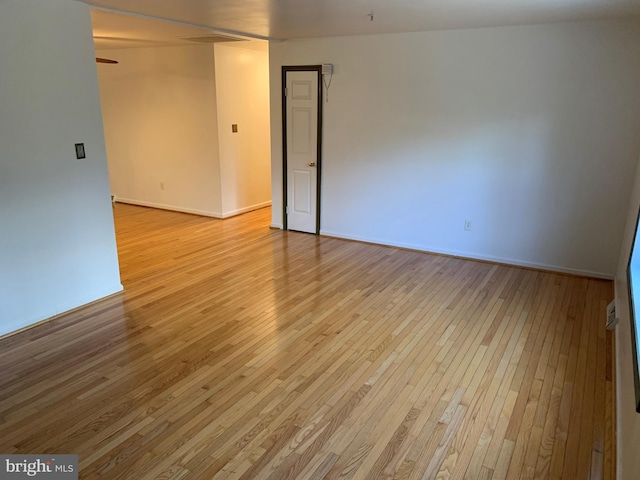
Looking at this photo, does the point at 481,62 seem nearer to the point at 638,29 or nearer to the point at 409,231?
the point at 638,29

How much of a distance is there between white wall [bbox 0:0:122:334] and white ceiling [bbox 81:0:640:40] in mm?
460

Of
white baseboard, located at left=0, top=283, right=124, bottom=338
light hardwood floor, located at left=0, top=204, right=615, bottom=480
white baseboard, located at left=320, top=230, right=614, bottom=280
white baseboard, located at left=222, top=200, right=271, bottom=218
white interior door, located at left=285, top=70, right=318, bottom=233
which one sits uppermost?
white interior door, located at left=285, top=70, right=318, bottom=233

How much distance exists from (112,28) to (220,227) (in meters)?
2.65

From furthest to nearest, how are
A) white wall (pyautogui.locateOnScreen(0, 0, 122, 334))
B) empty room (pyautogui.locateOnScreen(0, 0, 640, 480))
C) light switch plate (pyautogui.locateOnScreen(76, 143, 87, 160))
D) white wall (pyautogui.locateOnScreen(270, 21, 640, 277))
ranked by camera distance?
1. white wall (pyautogui.locateOnScreen(270, 21, 640, 277))
2. light switch plate (pyautogui.locateOnScreen(76, 143, 87, 160))
3. white wall (pyautogui.locateOnScreen(0, 0, 122, 334))
4. empty room (pyautogui.locateOnScreen(0, 0, 640, 480))

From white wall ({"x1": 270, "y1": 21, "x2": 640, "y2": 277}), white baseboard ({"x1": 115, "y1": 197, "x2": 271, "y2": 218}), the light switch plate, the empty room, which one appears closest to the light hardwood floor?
the empty room

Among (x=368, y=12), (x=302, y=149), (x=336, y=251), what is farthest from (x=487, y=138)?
(x=302, y=149)

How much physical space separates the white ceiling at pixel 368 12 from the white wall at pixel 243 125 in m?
1.71

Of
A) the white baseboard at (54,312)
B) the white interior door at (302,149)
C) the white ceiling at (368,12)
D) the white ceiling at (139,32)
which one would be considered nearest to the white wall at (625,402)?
the white ceiling at (368,12)

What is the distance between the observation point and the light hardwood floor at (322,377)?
7.34 feet

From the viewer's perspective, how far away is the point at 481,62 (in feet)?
15.1

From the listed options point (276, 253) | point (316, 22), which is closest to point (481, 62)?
point (316, 22)

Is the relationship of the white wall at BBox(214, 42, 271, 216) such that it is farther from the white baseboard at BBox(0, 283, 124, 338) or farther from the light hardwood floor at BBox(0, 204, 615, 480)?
the white baseboard at BBox(0, 283, 124, 338)

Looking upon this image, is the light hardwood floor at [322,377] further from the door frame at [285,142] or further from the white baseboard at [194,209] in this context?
the white baseboard at [194,209]

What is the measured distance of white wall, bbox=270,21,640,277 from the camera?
13.8 ft
